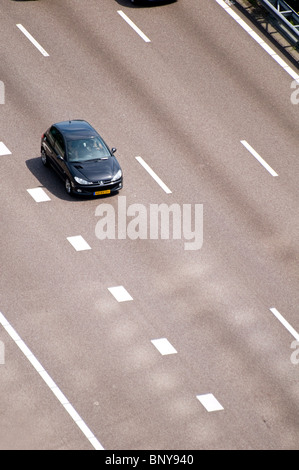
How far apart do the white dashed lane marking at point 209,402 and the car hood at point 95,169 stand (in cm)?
896

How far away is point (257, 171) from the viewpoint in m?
31.1

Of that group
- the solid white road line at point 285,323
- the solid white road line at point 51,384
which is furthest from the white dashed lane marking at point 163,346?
the solid white road line at point 285,323

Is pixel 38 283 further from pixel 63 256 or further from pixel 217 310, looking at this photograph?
pixel 217 310

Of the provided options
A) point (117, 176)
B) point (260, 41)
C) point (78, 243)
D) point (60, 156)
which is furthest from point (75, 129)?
point (260, 41)

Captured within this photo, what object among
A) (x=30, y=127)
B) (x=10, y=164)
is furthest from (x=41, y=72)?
(x=10, y=164)

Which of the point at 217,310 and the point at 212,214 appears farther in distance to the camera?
the point at 212,214

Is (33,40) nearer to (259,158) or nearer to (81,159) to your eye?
(81,159)

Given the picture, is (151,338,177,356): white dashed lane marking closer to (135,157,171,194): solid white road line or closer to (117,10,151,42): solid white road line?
(135,157,171,194): solid white road line

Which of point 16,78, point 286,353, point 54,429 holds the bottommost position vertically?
point 16,78

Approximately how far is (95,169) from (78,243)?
2.95 metres

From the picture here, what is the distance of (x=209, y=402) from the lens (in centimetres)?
2225

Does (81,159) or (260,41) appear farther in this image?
(260,41)

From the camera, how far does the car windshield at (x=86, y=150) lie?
29672 millimetres

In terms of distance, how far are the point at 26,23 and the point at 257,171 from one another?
38.3 feet
